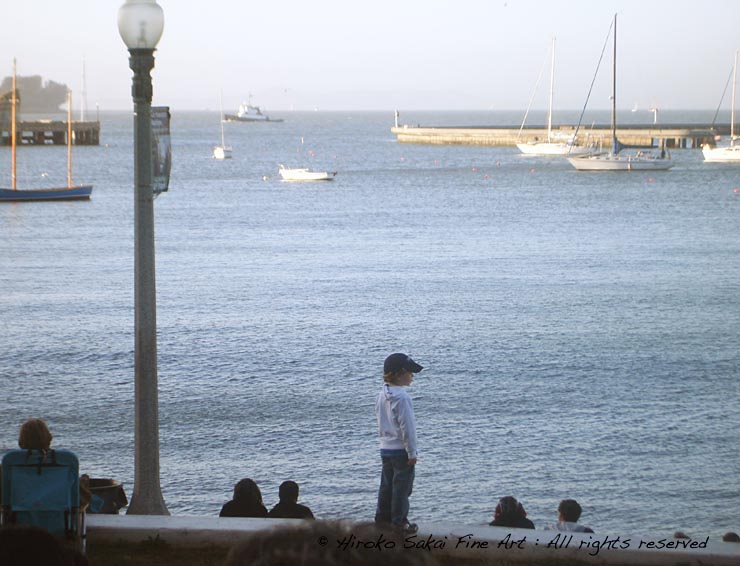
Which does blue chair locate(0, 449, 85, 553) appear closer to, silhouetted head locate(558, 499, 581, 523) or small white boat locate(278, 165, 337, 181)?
silhouetted head locate(558, 499, 581, 523)

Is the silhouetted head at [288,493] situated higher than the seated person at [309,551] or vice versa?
the seated person at [309,551]

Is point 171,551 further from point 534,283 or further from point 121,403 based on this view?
point 534,283

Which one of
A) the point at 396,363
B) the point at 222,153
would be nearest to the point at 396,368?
the point at 396,363

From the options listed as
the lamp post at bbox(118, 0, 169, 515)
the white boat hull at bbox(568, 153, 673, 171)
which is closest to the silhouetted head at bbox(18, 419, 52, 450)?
the lamp post at bbox(118, 0, 169, 515)

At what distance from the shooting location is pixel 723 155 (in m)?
101

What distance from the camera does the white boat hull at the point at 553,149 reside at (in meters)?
110

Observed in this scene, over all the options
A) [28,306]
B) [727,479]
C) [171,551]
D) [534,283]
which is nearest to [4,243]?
[28,306]

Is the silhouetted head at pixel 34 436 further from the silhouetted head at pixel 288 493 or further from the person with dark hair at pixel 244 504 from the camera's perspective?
the silhouetted head at pixel 288 493

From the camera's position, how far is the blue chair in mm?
6598

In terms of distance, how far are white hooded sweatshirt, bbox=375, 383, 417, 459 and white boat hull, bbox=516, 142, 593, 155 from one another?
337 ft

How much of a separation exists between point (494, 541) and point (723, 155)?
10036 centimetres

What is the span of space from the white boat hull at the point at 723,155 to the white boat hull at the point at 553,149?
1202 cm

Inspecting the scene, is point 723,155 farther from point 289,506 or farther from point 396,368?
point 289,506

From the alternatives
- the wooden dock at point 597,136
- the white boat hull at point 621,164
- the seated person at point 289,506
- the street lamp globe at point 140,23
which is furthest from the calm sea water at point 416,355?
the wooden dock at point 597,136
